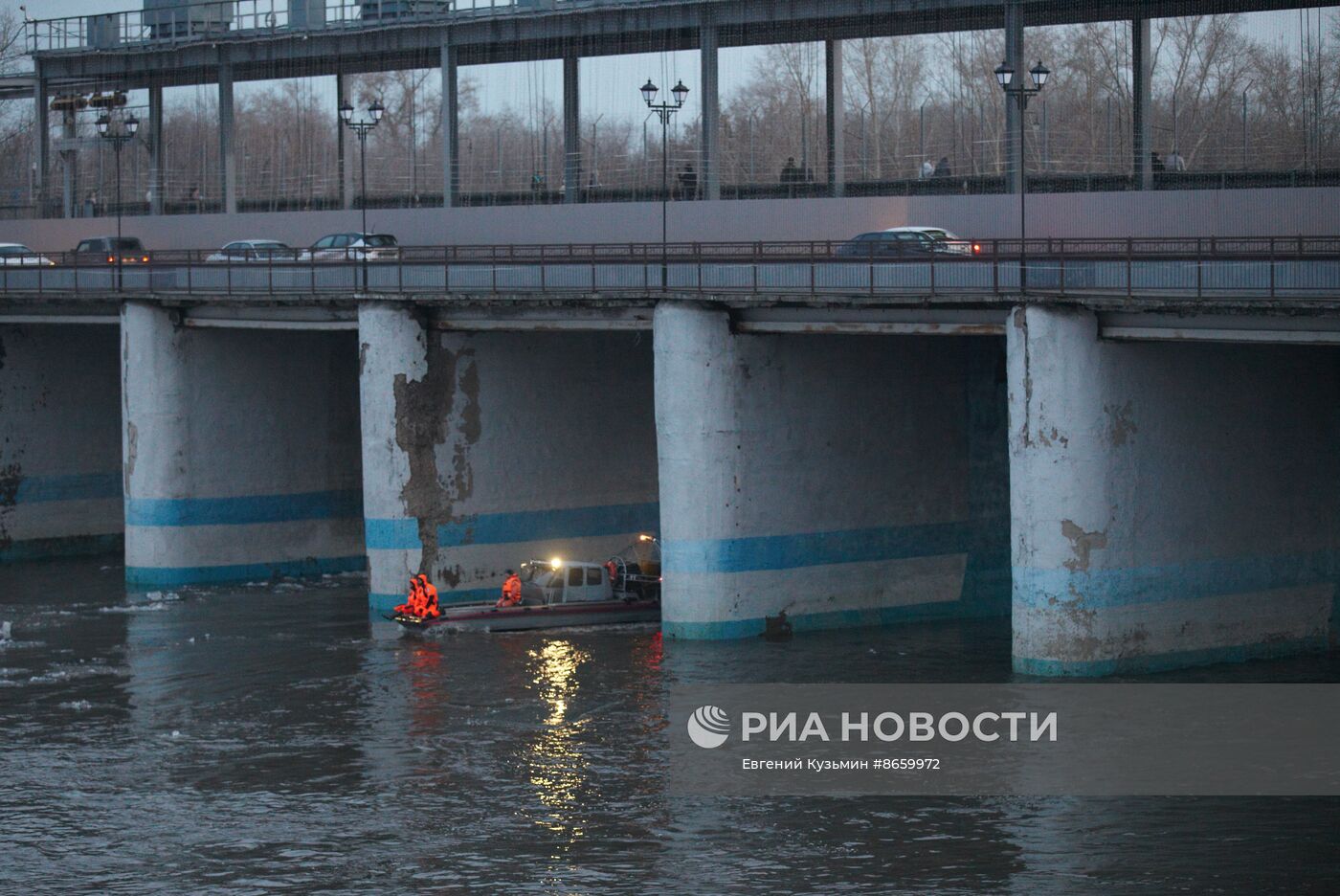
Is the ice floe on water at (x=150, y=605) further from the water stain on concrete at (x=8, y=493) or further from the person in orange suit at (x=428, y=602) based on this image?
the water stain on concrete at (x=8, y=493)

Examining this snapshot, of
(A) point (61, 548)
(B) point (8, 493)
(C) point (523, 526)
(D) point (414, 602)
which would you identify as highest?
(B) point (8, 493)

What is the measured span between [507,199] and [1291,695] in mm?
34052

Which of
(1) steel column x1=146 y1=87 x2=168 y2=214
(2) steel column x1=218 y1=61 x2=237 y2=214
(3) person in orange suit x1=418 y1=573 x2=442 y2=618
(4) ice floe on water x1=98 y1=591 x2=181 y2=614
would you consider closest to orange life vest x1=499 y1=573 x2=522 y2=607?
(3) person in orange suit x1=418 y1=573 x2=442 y2=618

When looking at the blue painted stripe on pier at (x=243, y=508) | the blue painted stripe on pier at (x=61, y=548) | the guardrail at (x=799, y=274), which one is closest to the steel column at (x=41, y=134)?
the blue painted stripe on pier at (x=61, y=548)

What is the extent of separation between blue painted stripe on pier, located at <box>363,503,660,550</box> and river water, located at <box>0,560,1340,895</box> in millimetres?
2478

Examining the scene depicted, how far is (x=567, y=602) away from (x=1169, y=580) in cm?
1259

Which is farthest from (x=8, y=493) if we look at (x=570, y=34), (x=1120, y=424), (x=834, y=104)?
(x=1120, y=424)

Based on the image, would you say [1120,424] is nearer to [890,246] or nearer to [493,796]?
[890,246]

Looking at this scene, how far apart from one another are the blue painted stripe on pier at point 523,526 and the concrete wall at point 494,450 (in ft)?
0.09

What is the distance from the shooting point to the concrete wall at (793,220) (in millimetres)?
42750

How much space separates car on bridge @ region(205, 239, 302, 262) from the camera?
47.2m

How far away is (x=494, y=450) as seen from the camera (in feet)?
138

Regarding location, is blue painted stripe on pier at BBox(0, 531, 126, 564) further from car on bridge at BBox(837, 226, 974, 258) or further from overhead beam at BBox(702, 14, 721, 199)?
car on bridge at BBox(837, 226, 974, 258)

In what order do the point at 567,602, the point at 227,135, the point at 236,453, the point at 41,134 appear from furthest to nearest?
1. the point at 41,134
2. the point at 227,135
3. the point at 236,453
4. the point at 567,602
